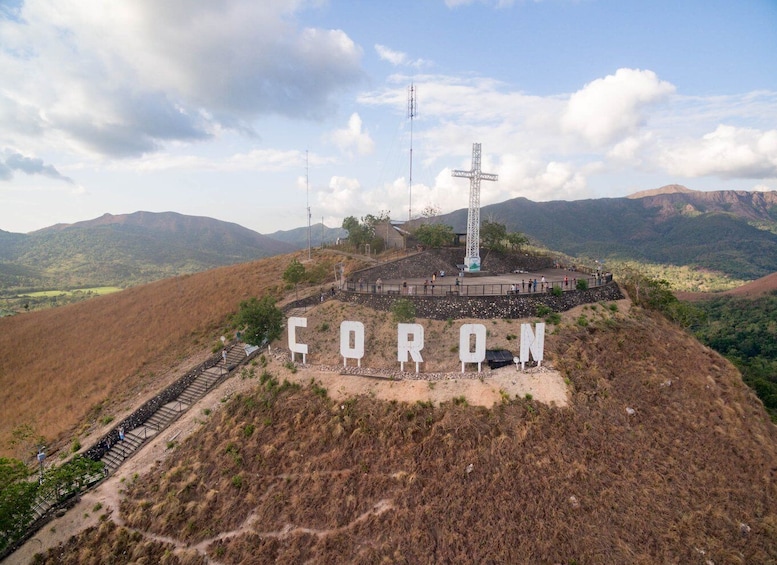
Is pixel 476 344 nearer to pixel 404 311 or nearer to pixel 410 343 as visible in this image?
pixel 410 343

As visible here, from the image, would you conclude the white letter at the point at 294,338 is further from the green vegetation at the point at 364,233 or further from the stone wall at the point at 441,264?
the green vegetation at the point at 364,233

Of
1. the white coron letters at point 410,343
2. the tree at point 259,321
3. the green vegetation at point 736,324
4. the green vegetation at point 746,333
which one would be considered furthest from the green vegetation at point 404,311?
the green vegetation at point 746,333

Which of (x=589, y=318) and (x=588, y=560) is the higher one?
(x=589, y=318)

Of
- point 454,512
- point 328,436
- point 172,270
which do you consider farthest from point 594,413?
point 172,270

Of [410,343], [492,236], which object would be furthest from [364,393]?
[492,236]

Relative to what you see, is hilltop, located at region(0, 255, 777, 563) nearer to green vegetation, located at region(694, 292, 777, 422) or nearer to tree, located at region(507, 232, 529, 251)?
tree, located at region(507, 232, 529, 251)

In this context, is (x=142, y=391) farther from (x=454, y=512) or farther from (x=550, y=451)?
(x=550, y=451)
